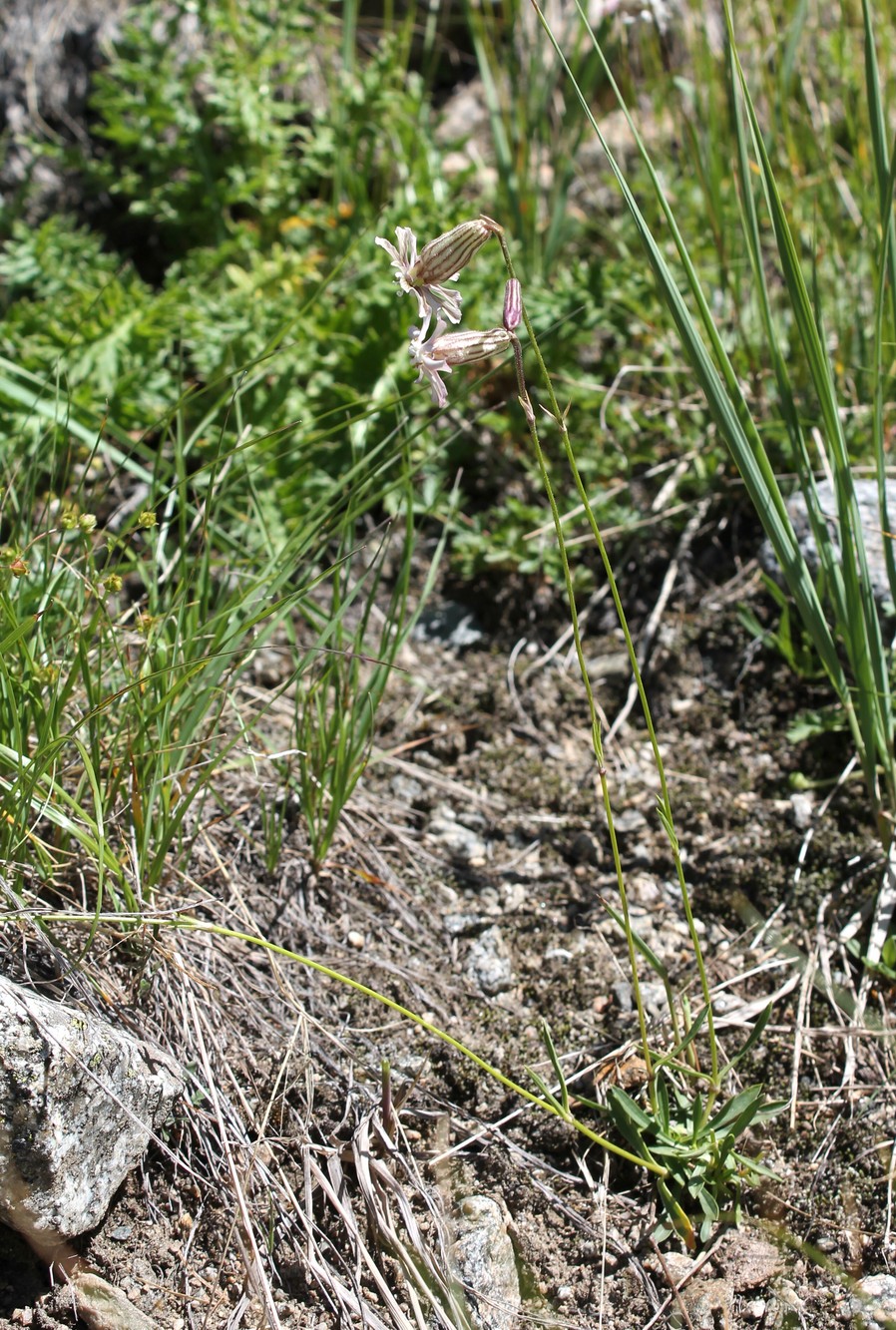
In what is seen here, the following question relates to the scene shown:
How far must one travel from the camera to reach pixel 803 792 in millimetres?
2137

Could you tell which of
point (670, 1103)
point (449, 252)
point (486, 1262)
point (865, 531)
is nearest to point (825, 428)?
point (865, 531)

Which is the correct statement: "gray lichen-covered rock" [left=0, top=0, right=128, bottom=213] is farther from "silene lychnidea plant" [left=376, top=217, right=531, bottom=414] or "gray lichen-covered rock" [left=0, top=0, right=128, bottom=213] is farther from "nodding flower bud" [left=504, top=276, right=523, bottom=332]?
"nodding flower bud" [left=504, top=276, right=523, bottom=332]

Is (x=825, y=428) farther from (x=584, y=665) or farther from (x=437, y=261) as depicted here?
(x=437, y=261)

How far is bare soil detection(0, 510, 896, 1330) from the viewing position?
1.49 m

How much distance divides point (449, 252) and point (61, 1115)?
1.21 metres

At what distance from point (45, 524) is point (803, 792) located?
5.20ft

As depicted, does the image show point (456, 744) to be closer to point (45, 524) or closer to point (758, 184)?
point (45, 524)

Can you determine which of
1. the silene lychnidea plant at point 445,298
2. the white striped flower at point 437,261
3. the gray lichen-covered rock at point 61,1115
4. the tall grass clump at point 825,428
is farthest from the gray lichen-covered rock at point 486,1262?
the white striped flower at point 437,261

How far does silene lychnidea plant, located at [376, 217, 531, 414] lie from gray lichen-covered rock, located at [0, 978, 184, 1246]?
0.95 metres

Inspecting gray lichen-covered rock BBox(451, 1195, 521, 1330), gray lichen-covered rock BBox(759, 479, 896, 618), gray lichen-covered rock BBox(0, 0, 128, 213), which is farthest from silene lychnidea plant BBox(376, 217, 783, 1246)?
gray lichen-covered rock BBox(0, 0, 128, 213)

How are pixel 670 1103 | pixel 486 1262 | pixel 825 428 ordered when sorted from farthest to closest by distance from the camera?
pixel 825 428 → pixel 670 1103 → pixel 486 1262

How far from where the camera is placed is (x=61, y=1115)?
54.0 inches

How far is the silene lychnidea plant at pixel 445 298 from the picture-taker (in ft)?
4.18

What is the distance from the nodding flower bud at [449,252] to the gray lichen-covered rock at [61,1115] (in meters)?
1.07
